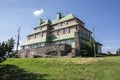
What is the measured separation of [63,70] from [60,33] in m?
33.9

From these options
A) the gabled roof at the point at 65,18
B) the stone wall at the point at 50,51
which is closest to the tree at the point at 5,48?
the stone wall at the point at 50,51

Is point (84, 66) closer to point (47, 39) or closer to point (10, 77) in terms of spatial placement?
point (10, 77)

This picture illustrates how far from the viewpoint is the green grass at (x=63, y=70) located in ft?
94.6

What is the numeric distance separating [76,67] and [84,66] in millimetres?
1481

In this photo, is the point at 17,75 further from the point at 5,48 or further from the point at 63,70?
the point at 63,70

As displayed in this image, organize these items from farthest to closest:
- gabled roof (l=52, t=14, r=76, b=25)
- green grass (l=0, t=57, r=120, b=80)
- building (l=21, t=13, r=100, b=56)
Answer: gabled roof (l=52, t=14, r=76, b=25) → building (l=21, t=13, r=100, b=56) → green grass (l=0, t=57, r=120, b=80)

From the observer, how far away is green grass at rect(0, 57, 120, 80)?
94.6ft

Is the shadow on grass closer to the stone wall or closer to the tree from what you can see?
the tree

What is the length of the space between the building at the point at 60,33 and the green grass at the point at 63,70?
16864mm

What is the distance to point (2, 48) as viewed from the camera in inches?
1226

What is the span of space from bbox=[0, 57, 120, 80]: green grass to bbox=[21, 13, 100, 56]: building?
55.3ft

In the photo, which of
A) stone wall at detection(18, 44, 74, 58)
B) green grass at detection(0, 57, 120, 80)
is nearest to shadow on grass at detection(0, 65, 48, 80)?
green grass at detection(0, 57, 120, 80)

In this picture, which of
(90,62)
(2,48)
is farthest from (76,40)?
(2,48)

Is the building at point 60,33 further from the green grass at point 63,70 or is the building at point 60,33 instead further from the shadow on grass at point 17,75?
the shadow on grass at point 17,75
